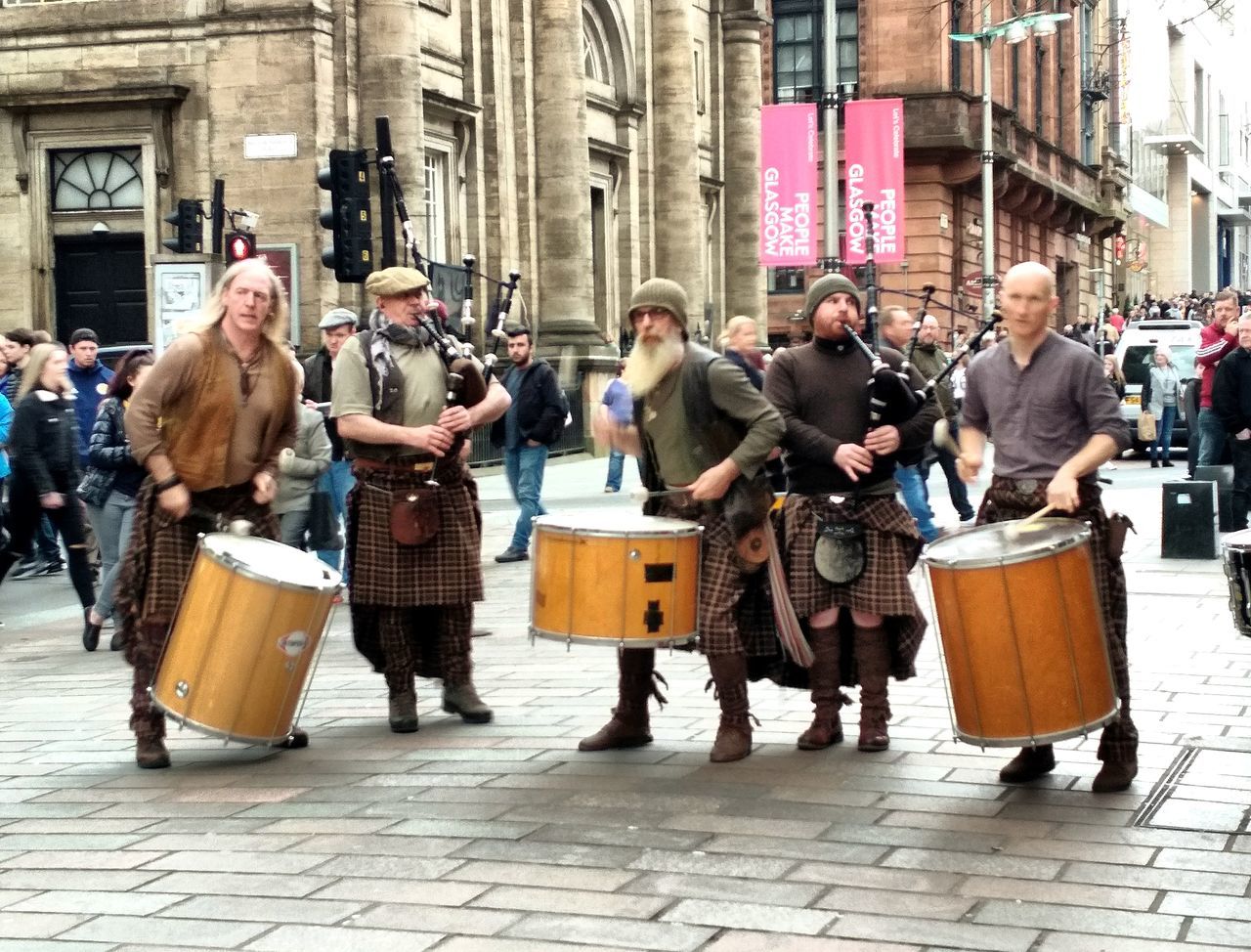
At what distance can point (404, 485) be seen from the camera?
321 inches

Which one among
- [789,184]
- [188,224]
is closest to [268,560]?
[188,224]

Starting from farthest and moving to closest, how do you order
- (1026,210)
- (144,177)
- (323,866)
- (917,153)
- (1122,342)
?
(1026,210), (917,153), (1122,342), (144,177), (323,866)

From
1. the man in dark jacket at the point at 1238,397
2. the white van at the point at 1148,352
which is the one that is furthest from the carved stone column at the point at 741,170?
the man in dark jacket at the point at 1238,397

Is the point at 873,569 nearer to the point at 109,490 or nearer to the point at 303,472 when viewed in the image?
the point at 303,472

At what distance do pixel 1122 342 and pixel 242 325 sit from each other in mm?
25812

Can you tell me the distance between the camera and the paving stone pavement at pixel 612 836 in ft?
17.1

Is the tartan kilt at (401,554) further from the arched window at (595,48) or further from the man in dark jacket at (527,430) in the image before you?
the arched window at (595,48)

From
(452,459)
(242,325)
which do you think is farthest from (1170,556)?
(242,325)

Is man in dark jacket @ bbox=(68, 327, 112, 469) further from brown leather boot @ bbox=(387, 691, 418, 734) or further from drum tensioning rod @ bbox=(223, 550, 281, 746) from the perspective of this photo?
drum tensioning rod @ bbox=(223, 550, 281, 746)

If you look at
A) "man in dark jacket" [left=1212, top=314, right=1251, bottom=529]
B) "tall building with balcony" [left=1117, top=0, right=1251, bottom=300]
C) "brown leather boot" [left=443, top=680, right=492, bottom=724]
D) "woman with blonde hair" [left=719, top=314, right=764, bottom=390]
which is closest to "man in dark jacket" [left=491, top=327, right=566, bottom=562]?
"woman with blonde hair" [left=719, top=314, right=764, bottom=390]

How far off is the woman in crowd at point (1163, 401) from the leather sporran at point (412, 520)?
68.5 feet

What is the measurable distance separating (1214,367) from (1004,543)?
11003 millimetres

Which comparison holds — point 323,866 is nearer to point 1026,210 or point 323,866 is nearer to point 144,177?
point 144,177

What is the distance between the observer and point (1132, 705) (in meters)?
8.43
